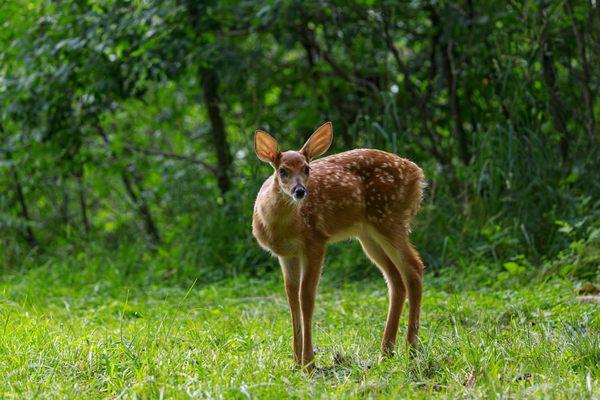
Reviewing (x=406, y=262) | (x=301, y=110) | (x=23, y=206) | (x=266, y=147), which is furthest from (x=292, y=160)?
(x=23, y=206)

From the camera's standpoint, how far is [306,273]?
14.9 ft

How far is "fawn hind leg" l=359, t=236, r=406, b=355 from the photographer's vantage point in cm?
462

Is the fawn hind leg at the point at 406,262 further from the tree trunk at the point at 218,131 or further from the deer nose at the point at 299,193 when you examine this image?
the tree trunk at the point at 218,131

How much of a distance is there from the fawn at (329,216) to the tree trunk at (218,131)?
15.6 ft

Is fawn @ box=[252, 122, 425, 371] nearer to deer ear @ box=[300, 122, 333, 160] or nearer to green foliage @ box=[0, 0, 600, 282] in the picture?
deer ear @ box=[300, 122, 333, 160]

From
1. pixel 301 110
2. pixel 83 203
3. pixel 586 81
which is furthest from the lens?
pixel 83 203

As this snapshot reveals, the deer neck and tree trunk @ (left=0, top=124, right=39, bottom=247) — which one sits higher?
the deer neck

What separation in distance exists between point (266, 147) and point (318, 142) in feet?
1.02

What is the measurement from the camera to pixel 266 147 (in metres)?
4.73

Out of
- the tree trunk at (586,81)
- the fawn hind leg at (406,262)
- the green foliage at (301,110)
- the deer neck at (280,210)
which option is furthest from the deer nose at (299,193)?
the tree trunk at (586,81)

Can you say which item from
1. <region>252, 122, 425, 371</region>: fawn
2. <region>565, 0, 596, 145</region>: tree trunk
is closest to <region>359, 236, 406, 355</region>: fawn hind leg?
<region>252, 122, 425, 371</region>: fawn

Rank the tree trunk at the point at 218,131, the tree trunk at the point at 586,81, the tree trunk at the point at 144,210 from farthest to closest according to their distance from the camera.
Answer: the tree trunk at the point at 144,210 < the tree trunk at the point at 218,131 < the tree trunk at the point at 586,81

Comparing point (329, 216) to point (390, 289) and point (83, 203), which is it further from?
point (83, 203)

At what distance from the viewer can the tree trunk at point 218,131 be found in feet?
32.1
